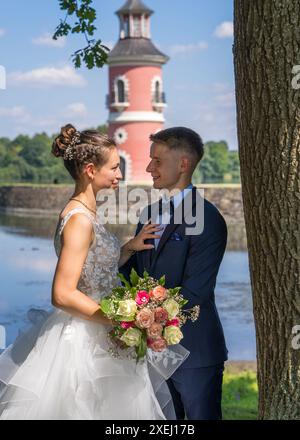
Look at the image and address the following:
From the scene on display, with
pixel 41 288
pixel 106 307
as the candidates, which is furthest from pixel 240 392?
pixel 41 288

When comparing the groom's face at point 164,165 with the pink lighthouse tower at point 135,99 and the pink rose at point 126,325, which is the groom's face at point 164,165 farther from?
the pink lighthouse tower at point 135,99

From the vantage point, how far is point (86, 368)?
3211 mm

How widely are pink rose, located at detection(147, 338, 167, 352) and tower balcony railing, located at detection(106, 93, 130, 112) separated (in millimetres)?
33598

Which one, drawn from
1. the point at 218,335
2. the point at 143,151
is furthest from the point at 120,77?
the point at 218,335

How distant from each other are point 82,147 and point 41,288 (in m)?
11.7

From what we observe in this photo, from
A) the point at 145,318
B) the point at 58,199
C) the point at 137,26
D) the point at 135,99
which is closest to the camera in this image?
the point at 145,318

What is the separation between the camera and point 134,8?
38.0 m

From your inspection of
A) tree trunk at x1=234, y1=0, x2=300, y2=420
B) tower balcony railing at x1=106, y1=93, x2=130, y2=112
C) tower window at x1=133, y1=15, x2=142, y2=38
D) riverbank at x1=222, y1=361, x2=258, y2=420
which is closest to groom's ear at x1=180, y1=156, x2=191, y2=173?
tree trunk at x1=234, y1=0, x2=300, y2=420

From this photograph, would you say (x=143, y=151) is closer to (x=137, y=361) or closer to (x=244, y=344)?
(x=244, y=344)

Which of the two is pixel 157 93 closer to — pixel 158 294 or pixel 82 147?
pixel 82 147

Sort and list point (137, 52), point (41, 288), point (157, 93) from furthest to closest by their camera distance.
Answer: point (157, 93), point (137, 52), point (41, 288)

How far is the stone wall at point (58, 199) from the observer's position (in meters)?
33.7

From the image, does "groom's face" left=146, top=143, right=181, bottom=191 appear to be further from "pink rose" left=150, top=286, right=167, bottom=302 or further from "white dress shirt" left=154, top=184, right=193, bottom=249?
"pink rose" left=150, top=286, right=167, bottom=302

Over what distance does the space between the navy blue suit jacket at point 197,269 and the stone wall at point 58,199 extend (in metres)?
24.4
